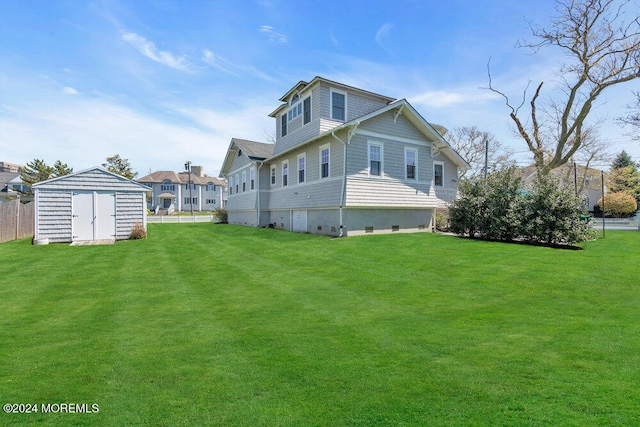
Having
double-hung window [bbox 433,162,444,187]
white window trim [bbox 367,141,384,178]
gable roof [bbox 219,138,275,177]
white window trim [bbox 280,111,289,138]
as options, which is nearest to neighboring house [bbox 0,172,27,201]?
gable roof [bbox 219,138,275,177]

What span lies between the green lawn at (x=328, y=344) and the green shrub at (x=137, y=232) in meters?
7.12

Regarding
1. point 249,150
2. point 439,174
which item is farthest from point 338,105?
point 439,174

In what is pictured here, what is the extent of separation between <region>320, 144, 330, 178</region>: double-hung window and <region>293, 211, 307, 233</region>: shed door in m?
2.96

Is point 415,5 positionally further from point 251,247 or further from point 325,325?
point 325,325

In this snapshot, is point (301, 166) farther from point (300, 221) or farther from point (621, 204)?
point (621, 204)

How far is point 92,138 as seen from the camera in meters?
21.0

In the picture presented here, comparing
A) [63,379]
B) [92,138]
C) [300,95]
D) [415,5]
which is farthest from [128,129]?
[63,379]

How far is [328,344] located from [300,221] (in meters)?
15.5

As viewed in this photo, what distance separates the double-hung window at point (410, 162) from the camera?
17984 mm

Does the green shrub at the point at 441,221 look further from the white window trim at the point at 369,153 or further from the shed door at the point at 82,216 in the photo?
the shed door at the point at 82,216

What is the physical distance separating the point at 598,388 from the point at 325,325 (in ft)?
10.4

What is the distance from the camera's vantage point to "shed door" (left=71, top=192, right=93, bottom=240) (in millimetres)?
15430

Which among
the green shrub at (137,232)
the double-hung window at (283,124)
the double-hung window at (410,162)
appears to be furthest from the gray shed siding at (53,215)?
the double-hung window at (410,162)

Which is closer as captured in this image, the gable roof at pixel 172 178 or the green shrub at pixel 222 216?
the green shrub at pixel 222 216
